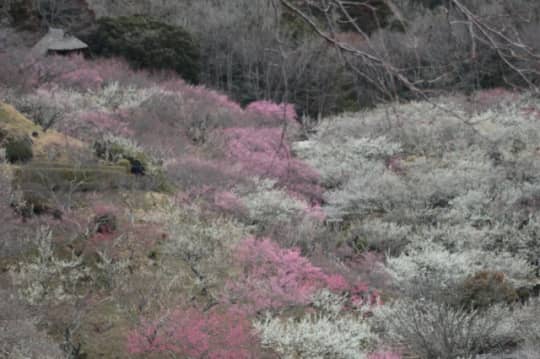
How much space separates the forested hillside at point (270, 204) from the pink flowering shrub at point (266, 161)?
0.28 ft

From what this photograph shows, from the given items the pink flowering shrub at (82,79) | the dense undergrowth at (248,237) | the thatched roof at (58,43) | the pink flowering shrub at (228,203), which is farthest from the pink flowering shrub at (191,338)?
the thatched roof at (58,43)

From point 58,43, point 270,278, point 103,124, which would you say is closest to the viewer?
point 270,278

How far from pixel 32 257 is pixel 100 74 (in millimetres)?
15528

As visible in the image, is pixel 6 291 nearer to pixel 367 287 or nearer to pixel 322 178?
pixel 367 287

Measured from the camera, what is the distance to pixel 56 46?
23.7 m

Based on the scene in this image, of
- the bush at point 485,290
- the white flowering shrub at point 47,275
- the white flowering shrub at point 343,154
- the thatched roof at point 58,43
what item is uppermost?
the thatched roof at point 58,43

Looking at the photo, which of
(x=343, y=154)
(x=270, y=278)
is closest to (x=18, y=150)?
(x=270, y=278)

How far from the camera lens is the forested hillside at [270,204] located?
Result: 218 inches

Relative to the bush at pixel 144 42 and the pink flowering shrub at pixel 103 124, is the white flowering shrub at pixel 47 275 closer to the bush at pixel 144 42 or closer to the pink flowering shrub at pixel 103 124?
the pink flowering shrub at pixel 103 124

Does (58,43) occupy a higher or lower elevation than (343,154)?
higher

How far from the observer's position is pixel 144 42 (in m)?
25.2

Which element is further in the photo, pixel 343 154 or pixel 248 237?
pixel 343 154

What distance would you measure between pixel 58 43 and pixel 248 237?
53.7ft

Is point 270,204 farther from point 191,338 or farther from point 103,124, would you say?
point 191,338
